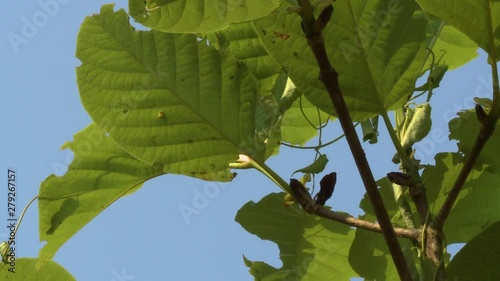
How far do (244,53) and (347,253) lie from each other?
0.44 meters

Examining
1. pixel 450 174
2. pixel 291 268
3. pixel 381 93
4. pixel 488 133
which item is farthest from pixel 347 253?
pixel 488 133

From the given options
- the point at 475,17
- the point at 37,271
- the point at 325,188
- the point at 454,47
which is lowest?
the point at 37,271

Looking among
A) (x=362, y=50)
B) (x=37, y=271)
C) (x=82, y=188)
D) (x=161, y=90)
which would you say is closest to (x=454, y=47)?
(x=362, y=50)

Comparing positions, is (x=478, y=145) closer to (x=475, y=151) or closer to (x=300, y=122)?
(x=475, y=151)

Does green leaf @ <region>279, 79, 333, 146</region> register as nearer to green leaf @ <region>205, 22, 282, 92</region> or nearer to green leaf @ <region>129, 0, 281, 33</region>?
green leaf @ <region>205, 22, 282, 92</region>

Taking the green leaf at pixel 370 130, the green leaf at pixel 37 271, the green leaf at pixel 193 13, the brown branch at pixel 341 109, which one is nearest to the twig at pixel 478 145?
the brown branch at pixel 341 109

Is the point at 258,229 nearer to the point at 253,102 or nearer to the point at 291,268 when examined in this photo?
the point at 291,268

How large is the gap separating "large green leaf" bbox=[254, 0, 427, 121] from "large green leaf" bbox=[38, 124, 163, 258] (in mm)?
406

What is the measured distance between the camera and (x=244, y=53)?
1271 mm

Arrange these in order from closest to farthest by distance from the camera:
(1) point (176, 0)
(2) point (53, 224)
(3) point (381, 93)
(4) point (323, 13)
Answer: (4) point (323, 13) → (1) point (176, 0) → (3) point (381, 93) → (2) point (53, 224)

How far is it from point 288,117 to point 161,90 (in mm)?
312

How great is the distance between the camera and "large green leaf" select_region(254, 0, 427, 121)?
1.07 meters

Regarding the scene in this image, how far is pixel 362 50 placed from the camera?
110 cm

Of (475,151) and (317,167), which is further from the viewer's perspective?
(317,167)
